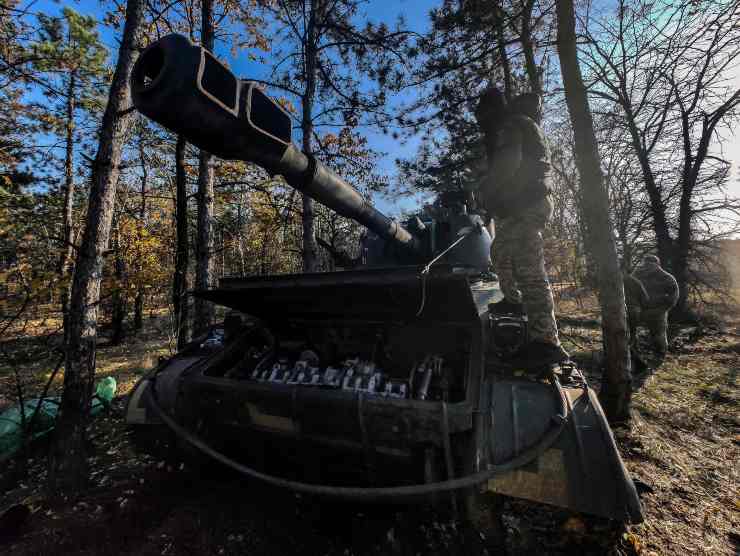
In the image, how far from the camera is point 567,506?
1.88 m

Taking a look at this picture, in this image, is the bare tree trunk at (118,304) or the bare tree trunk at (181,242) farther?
the bare tree trunk at (118,304)

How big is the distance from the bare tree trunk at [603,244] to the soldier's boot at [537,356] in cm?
226

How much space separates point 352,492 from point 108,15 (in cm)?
1084

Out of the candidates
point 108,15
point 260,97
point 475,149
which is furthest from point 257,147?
point 475,149

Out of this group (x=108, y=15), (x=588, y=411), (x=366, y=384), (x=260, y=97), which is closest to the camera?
(x=260, y=97)

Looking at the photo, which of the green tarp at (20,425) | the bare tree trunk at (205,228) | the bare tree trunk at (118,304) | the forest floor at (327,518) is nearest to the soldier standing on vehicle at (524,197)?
the forest floor at (327,518)

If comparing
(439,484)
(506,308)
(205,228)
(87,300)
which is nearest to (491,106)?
(506,308)

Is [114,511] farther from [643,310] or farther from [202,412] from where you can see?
[643,310]

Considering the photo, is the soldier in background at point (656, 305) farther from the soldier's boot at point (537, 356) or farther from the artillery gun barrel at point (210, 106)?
the artillery gun barrel at point (210, 106)

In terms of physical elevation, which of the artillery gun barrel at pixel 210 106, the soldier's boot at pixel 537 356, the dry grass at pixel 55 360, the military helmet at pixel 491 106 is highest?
the military helmet at pixel 491 106

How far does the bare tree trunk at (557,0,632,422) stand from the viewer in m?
4.34

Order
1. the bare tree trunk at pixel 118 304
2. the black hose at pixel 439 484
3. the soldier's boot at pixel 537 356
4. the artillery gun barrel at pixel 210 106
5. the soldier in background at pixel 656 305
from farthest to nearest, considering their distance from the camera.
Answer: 1. the bare tree trunk at pixel 118 304
2. the soldier in background at pixel 656 305
3. the soldier's boot at pixel 537 356
4. the black hose at pixel 439 484
5. the artillery gun barrel at pixel 210 106

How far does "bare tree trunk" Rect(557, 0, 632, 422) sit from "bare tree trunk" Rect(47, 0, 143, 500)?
560cm

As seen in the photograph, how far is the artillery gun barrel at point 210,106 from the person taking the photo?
1378mm
